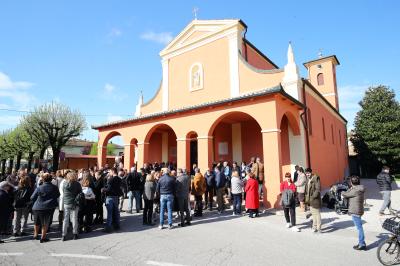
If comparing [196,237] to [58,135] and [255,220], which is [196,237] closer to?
[255,220]

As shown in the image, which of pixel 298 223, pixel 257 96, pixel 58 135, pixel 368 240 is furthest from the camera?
pixel 58 135

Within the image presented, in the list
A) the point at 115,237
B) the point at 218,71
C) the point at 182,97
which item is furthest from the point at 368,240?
the point at 182,97

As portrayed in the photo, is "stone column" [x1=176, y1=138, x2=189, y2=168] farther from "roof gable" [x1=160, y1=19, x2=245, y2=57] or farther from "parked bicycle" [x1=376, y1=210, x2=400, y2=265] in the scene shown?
"parked bicycle" [x1=376, y1=210, x2=400, y2=265]

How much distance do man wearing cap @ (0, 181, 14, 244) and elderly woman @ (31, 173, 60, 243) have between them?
0.93 meters

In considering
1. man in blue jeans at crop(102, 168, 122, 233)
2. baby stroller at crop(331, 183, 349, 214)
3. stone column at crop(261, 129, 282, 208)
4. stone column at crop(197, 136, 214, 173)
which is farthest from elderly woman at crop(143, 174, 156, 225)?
baby stroller at crop(331, 183, 349, 214)

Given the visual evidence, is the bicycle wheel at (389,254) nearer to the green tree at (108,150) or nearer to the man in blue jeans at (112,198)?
the man in blue jeans at (112,198)

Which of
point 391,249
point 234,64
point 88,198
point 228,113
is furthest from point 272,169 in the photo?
point 234,64

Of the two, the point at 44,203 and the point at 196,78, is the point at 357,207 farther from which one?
the point at 196,78

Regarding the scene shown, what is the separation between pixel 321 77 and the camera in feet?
94.5

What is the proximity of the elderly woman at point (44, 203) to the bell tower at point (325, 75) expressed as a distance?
27147mm

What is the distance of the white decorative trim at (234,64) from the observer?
47.5 ft

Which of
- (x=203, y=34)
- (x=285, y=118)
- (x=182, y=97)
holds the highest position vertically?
(x=203, y=34)

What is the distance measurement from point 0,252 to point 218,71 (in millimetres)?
12485

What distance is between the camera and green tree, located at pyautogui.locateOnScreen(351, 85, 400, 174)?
27.7m
